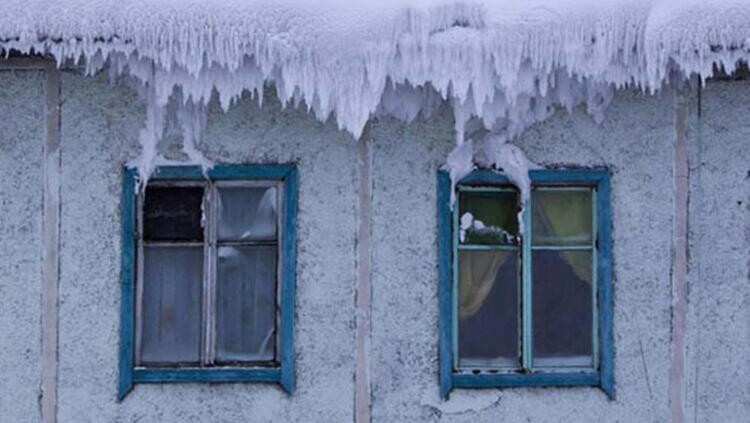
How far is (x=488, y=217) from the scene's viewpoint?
22.1 ft

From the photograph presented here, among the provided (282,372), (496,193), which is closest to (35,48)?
(282,372)

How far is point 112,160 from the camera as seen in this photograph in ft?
21.5

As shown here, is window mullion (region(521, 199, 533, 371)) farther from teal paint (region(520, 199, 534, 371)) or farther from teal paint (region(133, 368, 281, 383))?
teal paint (region(133, 368, 281, 383))

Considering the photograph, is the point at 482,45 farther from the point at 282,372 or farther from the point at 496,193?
the point at 282,372

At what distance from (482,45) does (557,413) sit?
210 centimetres

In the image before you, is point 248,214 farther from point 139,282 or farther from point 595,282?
point 595,282

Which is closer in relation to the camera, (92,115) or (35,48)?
(35,48)

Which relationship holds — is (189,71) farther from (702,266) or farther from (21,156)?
(702,266)

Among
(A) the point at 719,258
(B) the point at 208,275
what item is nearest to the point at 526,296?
(A) the point at 719,258

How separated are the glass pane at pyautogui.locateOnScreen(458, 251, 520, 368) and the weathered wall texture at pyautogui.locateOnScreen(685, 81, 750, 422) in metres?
1.00

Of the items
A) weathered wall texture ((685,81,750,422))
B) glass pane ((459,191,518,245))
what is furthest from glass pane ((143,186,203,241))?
weathered wall texture ((685,81,750,422))

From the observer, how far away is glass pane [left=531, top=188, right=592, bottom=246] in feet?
22.1

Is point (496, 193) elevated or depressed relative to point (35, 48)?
depressed

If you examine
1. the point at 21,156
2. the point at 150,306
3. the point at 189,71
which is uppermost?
the point at 189,71
